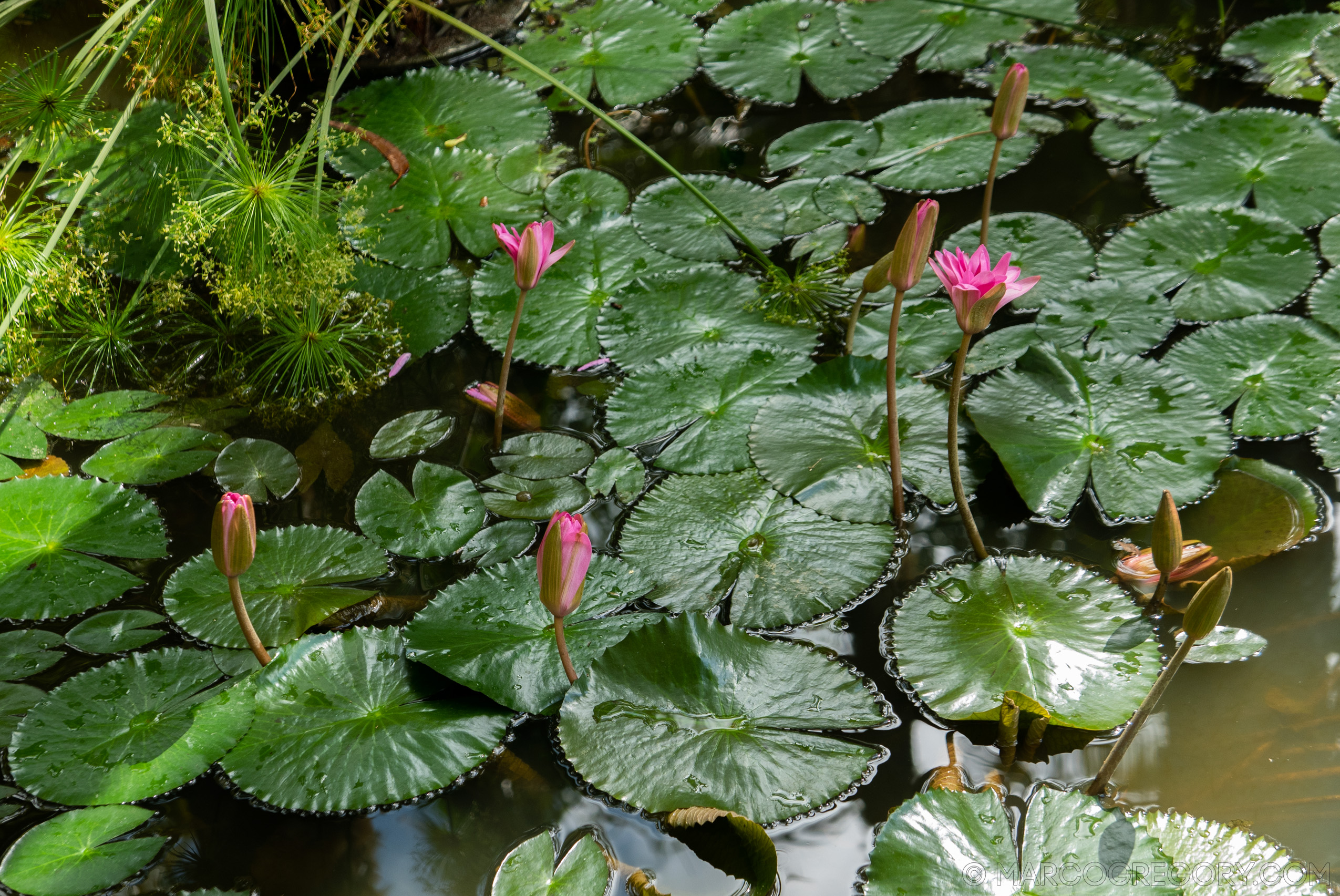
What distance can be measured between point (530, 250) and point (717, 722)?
0.81 metres

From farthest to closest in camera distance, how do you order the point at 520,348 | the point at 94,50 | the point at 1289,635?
the point at 94,50 < the point at 520,348 < the point at 1289,635

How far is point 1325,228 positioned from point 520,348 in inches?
66.4

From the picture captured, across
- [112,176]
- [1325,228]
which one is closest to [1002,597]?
[1325,228]

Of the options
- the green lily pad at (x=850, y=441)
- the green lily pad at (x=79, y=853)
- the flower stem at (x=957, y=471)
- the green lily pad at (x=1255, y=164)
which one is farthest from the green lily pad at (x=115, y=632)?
the green lily pad at (x=1255, y=164)

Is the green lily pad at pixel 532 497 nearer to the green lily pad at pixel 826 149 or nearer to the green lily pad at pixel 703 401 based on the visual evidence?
the green lily pad at pixel 703 401

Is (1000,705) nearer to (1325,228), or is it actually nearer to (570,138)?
(1325,228)

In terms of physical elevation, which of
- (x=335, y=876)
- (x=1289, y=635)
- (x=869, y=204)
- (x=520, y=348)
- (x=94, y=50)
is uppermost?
(x=94, y=50)

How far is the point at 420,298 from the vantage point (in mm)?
2004

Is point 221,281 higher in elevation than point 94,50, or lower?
lower

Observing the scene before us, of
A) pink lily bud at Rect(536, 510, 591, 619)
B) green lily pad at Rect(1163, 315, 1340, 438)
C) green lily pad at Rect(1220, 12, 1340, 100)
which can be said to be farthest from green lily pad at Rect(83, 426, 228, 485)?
green lily pad at Rect(1220, 12, 1340, 100)

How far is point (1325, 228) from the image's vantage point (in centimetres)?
190

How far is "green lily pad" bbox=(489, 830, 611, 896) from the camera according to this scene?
44.7 inches

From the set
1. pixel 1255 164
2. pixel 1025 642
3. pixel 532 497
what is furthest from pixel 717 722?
pixel 1255 164

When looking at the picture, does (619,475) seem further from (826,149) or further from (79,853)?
(826,149)
